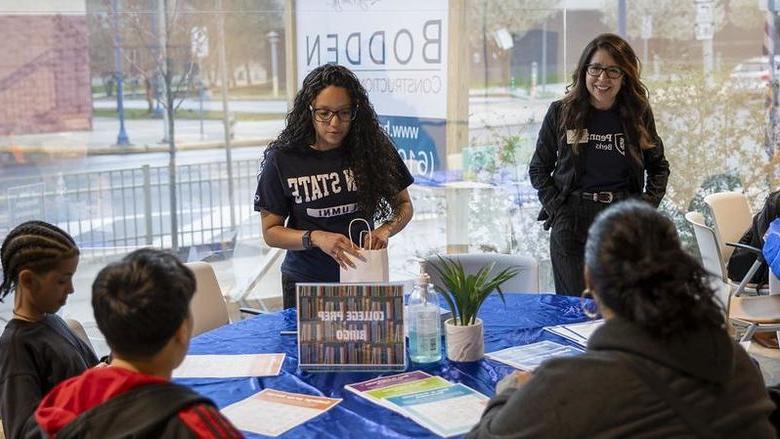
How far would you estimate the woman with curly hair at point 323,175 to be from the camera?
10.7 ft

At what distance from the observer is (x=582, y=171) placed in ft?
13.0

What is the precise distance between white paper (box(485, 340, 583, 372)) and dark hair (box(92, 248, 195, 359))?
3.63 feet

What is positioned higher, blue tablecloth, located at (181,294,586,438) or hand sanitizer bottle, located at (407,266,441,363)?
hand sanitizer bottle, located at (407,266,441,363)

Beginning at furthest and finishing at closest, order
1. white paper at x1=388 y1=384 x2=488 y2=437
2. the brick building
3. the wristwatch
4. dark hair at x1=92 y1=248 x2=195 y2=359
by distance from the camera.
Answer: the brick building < the wristwatch < white paper at x1=388 y1=384 x2=488 y2=437 < dark hair at x1=92 y1=248 x2=195 y2=359

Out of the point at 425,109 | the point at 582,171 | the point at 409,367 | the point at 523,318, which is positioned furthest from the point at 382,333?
the point at 425,109

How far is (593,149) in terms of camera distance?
3943mm

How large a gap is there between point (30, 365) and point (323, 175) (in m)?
1.34

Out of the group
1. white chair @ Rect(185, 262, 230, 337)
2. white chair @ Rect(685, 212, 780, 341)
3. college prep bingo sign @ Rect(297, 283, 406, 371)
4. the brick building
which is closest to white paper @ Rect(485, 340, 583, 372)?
college prep bingo sign @ Rect(297, 283, 406, 371)

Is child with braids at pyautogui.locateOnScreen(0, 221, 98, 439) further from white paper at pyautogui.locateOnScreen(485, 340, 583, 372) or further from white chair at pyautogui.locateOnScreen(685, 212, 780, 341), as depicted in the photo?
white chair at pyautogui.locateOnScreen(685, 212, 780, 341)

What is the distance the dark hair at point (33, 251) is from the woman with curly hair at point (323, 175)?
3.31ft

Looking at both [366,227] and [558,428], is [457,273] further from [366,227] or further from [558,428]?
[558,428]

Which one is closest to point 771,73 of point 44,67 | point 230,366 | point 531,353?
point 531,353

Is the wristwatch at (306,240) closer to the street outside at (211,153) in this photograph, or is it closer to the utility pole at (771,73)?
the street outside at (211,153)

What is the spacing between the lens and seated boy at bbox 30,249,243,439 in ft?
5.28
